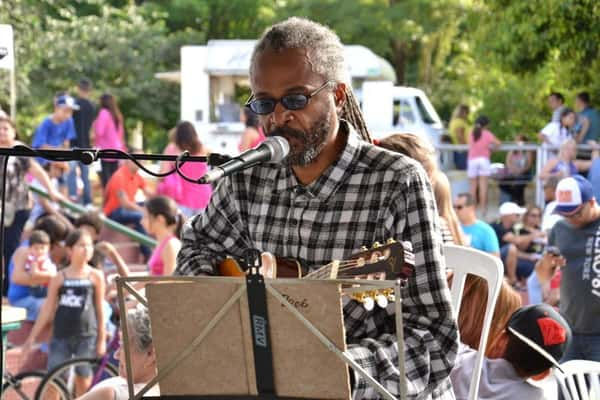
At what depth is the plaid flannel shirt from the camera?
2.79 metres

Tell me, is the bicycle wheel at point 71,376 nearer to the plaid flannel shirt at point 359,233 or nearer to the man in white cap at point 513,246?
the plaid flannel shirt at point 359,233

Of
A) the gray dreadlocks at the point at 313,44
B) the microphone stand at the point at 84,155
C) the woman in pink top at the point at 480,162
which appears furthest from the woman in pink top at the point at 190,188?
the microphone stand at the point at 84,155

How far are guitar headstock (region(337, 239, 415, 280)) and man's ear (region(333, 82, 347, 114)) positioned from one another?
0.52 meters

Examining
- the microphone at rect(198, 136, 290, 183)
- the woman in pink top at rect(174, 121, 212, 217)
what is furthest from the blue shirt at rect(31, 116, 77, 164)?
the microphone at rect(198, 136, 290, 183)

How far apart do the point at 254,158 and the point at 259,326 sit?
388 mm

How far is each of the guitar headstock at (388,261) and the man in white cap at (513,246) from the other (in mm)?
7966

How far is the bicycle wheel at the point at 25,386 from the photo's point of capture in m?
7.38

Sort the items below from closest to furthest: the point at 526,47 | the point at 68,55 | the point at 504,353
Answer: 1. the point at 504,353
2. the point at 526,47
3. the point at 68,55

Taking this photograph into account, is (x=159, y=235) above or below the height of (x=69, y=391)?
above

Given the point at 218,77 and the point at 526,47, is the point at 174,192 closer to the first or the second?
the point at 526,47

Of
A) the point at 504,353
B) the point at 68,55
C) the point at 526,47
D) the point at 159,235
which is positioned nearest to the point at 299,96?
the point at 504,353

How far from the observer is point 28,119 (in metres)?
29.4

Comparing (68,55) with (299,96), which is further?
(68,55)

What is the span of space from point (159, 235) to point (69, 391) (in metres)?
1.44
